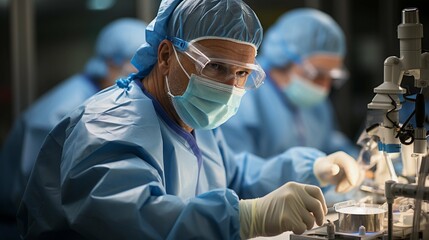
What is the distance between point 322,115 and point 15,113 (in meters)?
1.99

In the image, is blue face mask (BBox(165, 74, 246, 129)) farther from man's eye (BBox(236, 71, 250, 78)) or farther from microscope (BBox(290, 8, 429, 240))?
microscope (BBox(290, 8, 429, 240))

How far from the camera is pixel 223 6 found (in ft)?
6.77

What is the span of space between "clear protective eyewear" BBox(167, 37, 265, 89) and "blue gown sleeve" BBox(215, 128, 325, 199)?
419 mm

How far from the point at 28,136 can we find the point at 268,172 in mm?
2073

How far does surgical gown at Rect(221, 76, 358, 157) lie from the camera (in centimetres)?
383

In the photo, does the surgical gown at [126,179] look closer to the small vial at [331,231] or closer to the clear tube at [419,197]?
the small vial at [331,231]

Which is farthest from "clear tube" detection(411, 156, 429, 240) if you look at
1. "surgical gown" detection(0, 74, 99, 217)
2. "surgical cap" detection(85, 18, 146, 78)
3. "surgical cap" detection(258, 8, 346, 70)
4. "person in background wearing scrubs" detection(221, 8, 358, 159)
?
"surgical cap" detection(85, 18, 146, 78)

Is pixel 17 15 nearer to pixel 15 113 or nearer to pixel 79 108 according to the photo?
pixel 15 113

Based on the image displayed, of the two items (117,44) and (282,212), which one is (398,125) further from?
(117,44)

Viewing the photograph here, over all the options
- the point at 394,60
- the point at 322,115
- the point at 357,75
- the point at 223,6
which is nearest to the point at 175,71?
the point at 223,6

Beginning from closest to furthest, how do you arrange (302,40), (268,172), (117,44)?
(268,172)
(302,40)
(117,44)

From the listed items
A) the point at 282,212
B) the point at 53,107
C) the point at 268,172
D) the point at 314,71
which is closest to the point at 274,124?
the point at 314,71

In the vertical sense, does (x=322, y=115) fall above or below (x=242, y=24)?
below

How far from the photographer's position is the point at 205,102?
2066mm
